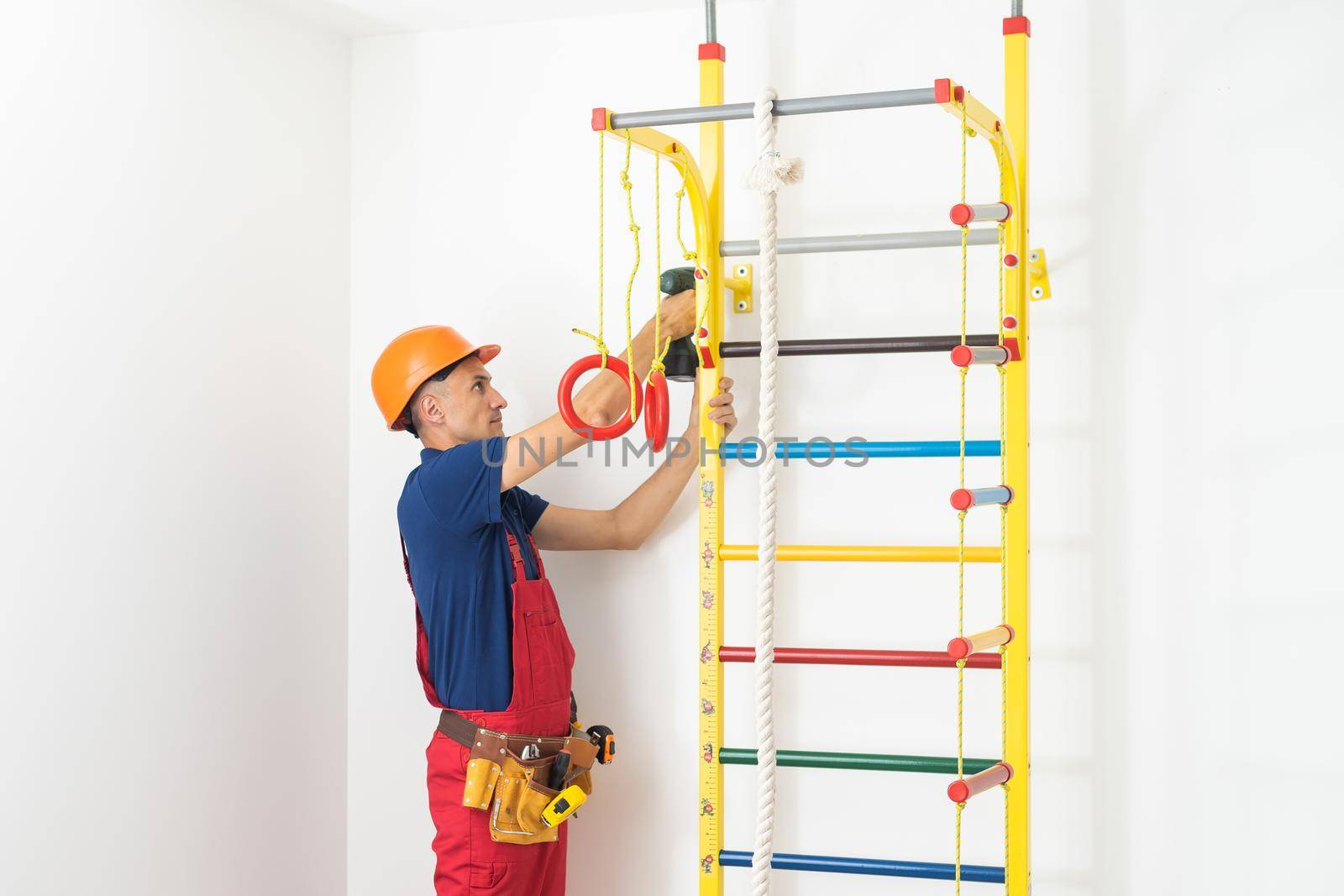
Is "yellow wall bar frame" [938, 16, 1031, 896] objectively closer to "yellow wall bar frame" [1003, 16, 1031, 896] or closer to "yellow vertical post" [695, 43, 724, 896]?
"yellow wall bar frame" [1003, 16, 1031, 896]

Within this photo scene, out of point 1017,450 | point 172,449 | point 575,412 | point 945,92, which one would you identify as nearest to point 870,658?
point 1017,450

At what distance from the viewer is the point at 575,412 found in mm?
2293

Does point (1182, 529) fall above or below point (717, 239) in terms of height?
below

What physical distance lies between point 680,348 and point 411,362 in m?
0.59

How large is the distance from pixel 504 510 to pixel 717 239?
0.76m

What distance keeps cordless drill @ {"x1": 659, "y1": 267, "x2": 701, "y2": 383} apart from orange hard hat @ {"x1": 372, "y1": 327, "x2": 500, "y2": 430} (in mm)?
446

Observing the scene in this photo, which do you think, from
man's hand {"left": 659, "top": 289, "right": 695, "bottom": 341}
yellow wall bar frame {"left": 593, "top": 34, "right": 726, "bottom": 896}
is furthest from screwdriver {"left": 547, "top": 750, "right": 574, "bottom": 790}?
man's hand {"left": 659, "top": 289, "right": 695, "bottom": 341}

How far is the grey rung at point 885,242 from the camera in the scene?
2.35m

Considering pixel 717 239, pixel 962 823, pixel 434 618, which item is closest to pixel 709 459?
pixel 717 239

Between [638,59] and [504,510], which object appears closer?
[504,510]

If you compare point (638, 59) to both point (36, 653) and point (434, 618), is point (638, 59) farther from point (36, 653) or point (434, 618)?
point (36, 653)

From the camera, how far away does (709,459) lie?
2488 mm

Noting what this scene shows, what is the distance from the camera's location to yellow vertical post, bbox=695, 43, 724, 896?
96.7 inches

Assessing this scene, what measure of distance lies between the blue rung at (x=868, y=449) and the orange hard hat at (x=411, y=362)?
0.64m
